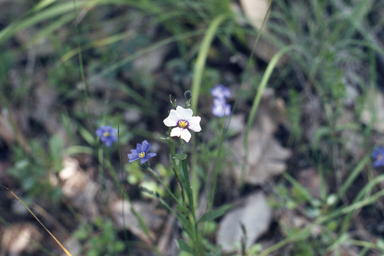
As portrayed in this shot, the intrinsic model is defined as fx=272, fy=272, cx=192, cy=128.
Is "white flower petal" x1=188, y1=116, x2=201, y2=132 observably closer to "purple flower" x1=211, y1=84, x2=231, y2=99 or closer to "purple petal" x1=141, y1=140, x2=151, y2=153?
"purple petal" x1=141, y1=140, x2=151, y2=153

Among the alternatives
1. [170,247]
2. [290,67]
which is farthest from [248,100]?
[170,247]

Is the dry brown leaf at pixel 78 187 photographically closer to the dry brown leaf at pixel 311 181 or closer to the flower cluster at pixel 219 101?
the flower cluster at pixel 219 101

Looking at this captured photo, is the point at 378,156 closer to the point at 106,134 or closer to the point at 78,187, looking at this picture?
the point at 106,134

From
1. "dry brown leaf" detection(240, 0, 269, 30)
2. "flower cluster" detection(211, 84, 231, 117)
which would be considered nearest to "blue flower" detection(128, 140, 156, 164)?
"flower cluster" detection(211, 84, 231, 117)

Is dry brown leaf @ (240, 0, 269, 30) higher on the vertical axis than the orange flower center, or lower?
higher

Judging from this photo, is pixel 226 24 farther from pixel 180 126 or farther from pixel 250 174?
pixel 180 126

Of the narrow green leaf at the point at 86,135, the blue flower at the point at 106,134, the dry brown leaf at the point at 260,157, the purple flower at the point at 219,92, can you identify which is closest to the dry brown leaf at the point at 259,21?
the dry brown leaf at the point at 260,157

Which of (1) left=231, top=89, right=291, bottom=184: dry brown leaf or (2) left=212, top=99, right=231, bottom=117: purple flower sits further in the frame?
(1) left=231, top=89, right=291, bottom=184: dry brown leaf
